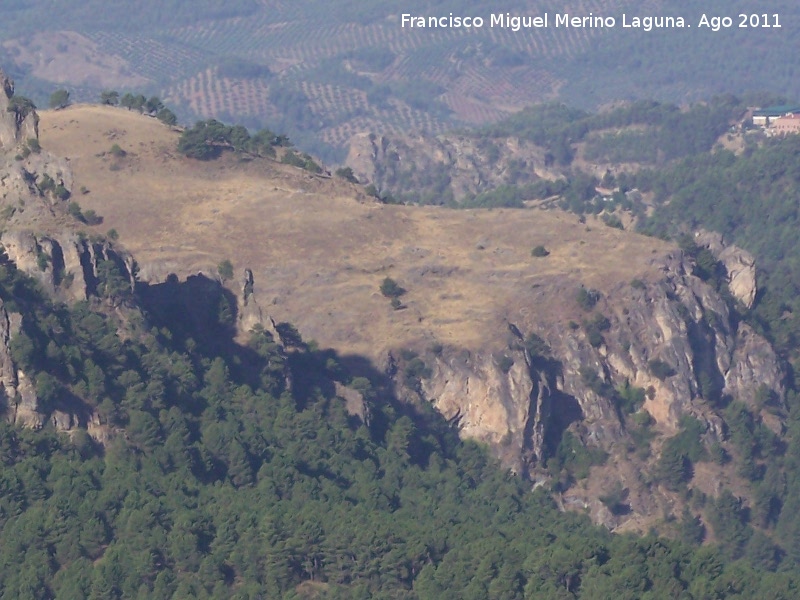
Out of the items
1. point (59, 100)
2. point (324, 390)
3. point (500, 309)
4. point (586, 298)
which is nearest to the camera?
point (324, 390)

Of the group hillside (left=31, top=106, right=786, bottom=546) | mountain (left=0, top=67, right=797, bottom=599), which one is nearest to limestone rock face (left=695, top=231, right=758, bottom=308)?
hillside (left=31, top=106, right=786, bottom=546)

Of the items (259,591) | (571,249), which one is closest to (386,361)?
(571,249)

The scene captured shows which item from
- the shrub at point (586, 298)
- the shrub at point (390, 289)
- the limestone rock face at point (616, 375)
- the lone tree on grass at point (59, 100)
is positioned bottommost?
the limestone rock face at point (616, 375)

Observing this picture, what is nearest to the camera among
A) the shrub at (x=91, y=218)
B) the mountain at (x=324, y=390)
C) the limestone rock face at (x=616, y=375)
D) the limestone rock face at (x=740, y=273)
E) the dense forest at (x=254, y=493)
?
the dense forest at (x=254, y=493)

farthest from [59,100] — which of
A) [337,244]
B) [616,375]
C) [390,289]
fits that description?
[616,375]

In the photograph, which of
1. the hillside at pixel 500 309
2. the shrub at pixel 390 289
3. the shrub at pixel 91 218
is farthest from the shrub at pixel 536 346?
the shrub at pixel 91 218

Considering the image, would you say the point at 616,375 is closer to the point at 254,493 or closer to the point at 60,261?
the point at 60,261

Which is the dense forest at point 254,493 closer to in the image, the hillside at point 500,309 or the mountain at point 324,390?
the mountain at point 324,390
